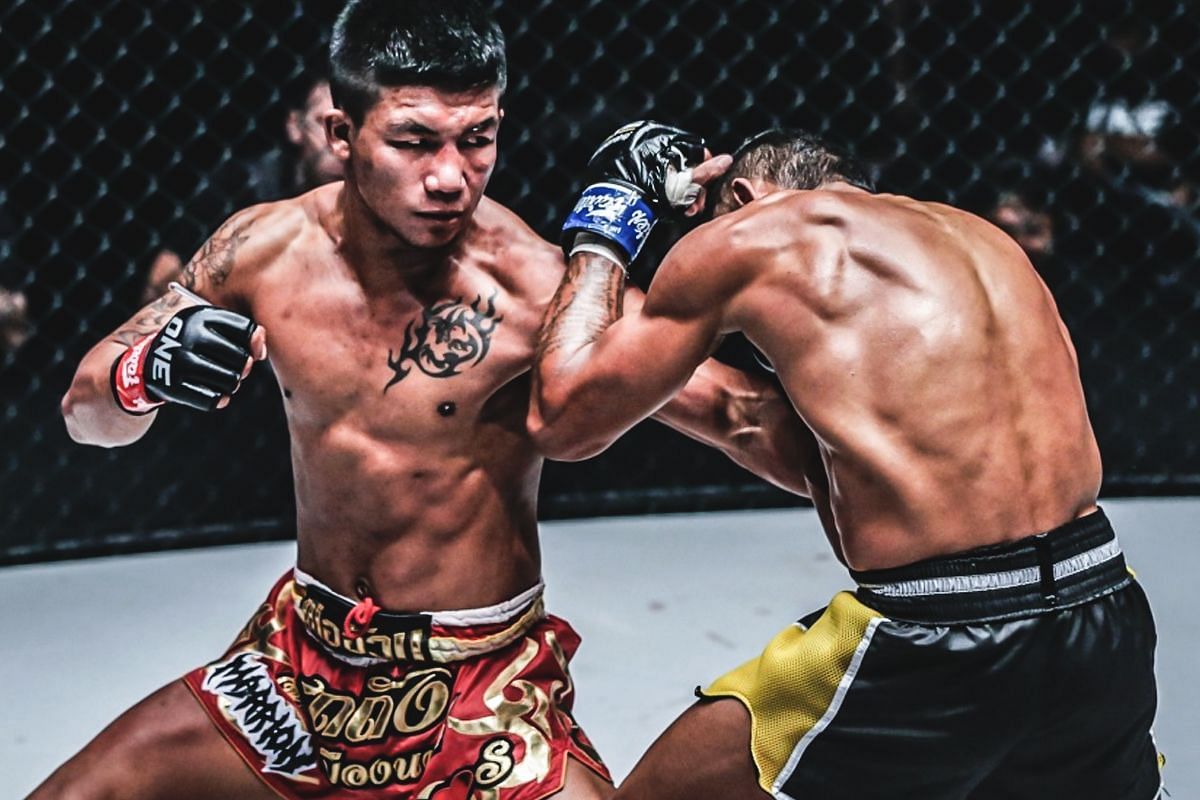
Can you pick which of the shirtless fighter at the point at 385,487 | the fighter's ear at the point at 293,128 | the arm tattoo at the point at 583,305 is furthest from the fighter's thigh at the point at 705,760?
the fighter's ear at the point at 293,128

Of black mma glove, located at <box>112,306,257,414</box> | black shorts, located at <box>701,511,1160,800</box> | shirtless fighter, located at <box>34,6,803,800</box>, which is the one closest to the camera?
black shorts, located at <box>701,511,1160,800</box>

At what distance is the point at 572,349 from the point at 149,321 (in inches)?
19.3

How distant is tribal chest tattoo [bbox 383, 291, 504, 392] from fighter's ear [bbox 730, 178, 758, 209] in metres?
0.28

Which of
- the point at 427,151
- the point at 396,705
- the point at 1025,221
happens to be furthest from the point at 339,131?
the point at 1025,221

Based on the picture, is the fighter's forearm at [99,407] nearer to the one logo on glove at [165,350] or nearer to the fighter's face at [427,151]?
the one logo on glove at [165,350]

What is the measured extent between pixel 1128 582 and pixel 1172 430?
2005mm

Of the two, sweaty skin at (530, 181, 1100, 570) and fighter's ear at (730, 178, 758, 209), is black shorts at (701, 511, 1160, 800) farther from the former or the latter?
fighter's ear at (730, 178, 758, 209)

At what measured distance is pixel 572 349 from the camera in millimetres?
1583

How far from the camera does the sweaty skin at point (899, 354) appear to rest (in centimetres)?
140

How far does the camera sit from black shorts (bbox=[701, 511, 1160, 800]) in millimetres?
1391

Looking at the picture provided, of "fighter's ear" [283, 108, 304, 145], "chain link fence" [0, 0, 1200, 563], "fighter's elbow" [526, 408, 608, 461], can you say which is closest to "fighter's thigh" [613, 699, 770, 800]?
"fighter's elbow" [526, 408, 608, 461]

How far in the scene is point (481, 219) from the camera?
1.77 meters

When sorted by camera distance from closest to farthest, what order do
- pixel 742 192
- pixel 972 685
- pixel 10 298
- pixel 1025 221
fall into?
pixel 972 685 < pixel 742 192 < pixel 10 298 < pixel 1025 221

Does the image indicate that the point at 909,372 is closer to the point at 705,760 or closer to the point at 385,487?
the point at 705,760
